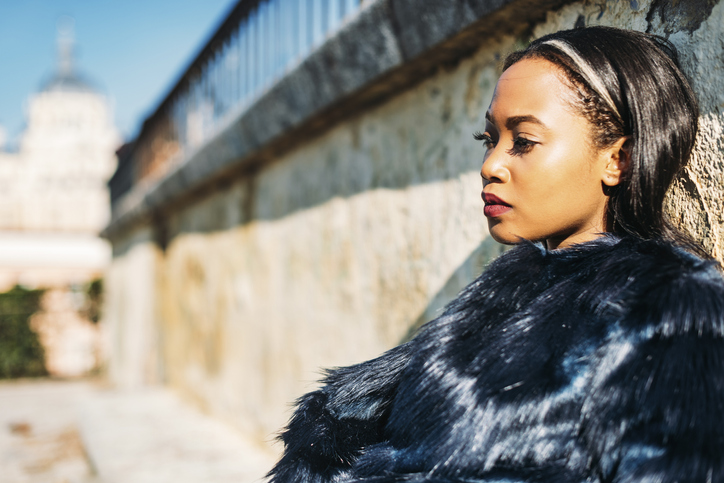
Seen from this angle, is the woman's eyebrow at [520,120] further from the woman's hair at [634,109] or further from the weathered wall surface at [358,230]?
the weathered wall surface at [358,230]

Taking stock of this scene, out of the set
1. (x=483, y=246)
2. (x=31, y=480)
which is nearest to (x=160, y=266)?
(x=31, y=480)

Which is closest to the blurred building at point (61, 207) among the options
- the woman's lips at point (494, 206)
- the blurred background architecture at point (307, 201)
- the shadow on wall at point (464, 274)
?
the blurred background architecture at point (307, 201)

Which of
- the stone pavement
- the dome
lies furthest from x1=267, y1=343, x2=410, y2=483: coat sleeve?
the dome

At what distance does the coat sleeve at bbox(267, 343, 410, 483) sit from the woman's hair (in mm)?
558

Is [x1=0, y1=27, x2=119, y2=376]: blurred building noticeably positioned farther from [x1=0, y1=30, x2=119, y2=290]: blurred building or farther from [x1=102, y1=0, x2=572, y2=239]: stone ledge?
[x1=102, y1=0, x2=572, y2=239]: stone ledge

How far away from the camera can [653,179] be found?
46.9 inches

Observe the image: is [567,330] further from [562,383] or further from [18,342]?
[18,342]

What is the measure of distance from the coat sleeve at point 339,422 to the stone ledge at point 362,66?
110 centimetres

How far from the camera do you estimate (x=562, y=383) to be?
1019mm

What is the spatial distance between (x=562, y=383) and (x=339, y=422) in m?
0.54

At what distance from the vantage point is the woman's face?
1225mm

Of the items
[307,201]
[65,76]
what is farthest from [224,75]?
[65,76]

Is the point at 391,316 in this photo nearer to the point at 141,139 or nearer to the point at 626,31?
the point at 626,31

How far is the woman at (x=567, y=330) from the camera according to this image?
916 millimetres
